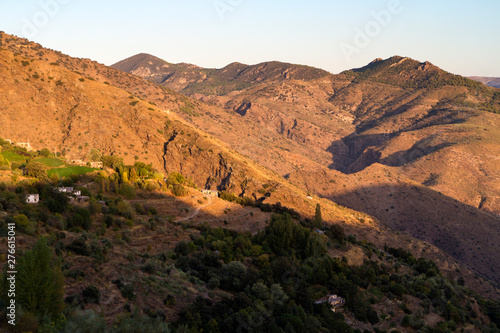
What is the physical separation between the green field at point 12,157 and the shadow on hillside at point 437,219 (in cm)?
7067

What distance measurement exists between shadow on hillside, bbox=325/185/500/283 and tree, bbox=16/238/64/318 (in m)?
83.5

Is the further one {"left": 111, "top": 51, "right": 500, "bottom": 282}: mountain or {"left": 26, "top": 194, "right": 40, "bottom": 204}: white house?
{"left": 111, "top": 51, "right": 500, "bottom": 282}: mountain

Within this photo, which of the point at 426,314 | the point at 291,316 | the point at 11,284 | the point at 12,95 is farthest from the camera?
the point at 12,95

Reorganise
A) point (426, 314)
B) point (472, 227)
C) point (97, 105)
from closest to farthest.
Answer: point (426, 314), point (97, 105), point (472, 227)

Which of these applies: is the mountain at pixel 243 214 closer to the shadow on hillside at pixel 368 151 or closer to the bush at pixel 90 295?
the bush at pixel 90 295

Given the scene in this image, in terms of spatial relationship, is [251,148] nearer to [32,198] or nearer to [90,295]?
[32,198]

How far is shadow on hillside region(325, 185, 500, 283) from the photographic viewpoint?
83.8 metres

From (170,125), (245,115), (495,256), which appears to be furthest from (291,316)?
(245,115)

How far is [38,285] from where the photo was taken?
15.2m

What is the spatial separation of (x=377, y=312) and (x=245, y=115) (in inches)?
6047

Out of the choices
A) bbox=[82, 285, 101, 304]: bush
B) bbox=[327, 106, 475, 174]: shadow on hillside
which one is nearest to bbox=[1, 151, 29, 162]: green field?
bbox=[82, 285, 101, 304]: bush

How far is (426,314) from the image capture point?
119 ft

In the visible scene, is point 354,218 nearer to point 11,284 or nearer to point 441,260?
point 441,260

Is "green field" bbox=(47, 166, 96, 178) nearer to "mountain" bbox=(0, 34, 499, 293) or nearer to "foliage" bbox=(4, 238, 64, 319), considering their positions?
"mountain" bbox=(0, 34, 499, 293)
